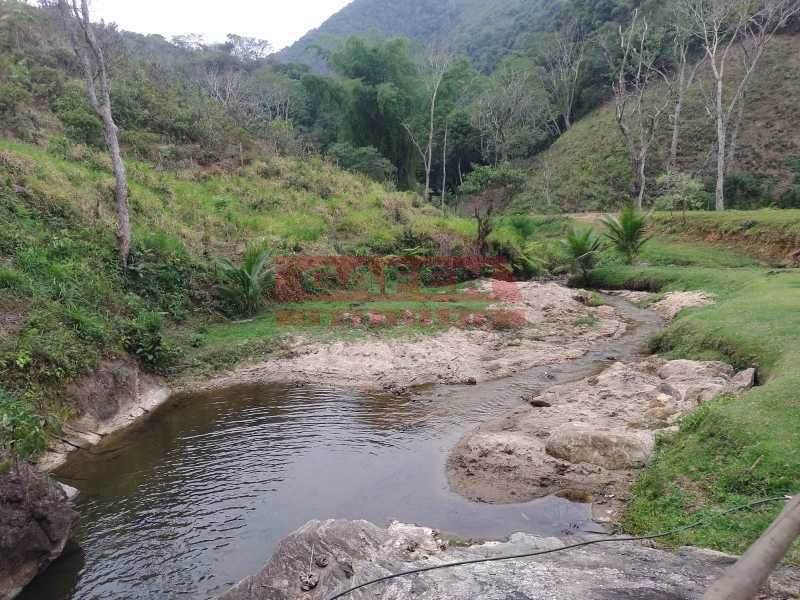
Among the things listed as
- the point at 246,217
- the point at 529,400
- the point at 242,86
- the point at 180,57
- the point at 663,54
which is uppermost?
the point at 180,57

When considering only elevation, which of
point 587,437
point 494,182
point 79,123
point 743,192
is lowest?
point 743,192

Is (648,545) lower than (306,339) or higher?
lower

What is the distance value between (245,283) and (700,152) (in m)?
37.0

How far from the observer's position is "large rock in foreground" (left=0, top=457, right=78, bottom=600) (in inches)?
174

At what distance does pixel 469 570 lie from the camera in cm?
375

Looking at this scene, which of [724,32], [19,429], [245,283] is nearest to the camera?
[19,429]

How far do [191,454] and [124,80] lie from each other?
25.2m

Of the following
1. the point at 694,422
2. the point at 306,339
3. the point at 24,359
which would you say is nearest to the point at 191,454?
the point at 24,359

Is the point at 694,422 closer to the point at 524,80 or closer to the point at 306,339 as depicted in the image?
the point at 306,339

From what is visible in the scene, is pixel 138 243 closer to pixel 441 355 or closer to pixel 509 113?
pixel 441 355

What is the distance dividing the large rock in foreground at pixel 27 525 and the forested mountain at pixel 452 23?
70.8 metres

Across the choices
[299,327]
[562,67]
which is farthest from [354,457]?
[562,67]

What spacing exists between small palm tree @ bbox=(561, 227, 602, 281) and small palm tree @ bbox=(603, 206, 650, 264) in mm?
750

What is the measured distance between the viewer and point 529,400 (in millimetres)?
8461
